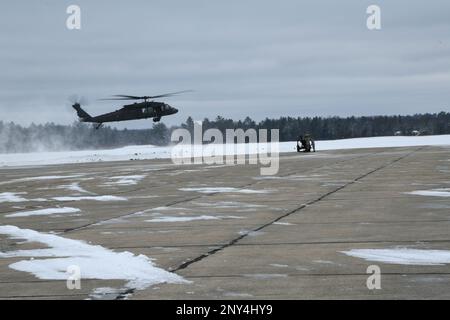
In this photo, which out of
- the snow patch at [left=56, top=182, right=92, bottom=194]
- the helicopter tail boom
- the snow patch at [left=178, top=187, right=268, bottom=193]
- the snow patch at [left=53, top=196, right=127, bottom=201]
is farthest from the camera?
the helicopter tail boom

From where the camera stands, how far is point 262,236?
13.1 metres

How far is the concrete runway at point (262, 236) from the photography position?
855 centimetres

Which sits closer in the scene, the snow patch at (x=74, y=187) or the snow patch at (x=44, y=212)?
the snow patch at (x=44, y=212)

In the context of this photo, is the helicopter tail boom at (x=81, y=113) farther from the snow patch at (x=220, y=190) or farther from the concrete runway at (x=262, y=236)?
the snow patch at (x=220, y=190)

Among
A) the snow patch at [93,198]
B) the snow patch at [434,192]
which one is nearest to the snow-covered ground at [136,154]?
the snow patch at [93,198]

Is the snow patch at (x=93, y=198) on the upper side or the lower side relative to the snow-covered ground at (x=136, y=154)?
upper

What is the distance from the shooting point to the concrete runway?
28.0 feet
